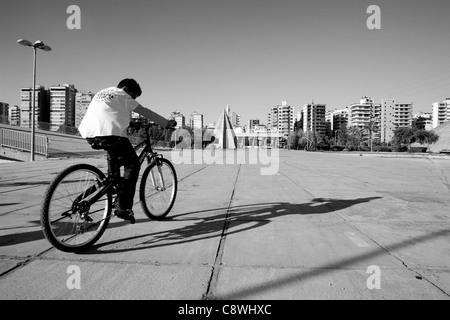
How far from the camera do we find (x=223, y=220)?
140 inches

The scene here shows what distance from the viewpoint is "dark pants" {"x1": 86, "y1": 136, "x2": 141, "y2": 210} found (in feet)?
9.30

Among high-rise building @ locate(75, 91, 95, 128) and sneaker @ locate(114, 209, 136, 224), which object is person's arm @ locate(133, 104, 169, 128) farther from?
high-rise building @ locate(75, 91, 95, 128)

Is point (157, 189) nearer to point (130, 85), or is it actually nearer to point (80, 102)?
point (130, 85)

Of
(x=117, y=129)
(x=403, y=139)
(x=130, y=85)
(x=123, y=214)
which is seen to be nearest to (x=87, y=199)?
(x=123, y=214)

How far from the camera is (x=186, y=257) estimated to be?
7.70 feet

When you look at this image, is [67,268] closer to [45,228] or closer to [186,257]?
[45,228]

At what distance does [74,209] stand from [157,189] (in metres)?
1.34

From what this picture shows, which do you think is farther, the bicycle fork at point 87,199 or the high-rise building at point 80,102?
the high-rise building at point 80,102

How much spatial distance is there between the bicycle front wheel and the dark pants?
1.05ft

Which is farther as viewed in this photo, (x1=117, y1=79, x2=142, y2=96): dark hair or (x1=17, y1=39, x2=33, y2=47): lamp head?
(x1=17, y1=39, x2=33, y2=47): lamp head

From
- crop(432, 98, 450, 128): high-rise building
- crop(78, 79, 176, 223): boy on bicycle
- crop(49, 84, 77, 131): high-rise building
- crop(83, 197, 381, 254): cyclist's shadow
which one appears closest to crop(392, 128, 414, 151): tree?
crop(83, 197, 381, 254): cyclist's shadow

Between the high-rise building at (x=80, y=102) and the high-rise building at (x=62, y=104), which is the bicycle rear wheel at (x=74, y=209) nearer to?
the high-rise building at (x=80, y=102)

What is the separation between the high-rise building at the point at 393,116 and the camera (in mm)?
169500

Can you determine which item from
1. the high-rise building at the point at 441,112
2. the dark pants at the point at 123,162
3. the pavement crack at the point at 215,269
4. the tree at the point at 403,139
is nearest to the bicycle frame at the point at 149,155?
the dark pants at the point at 123,162
